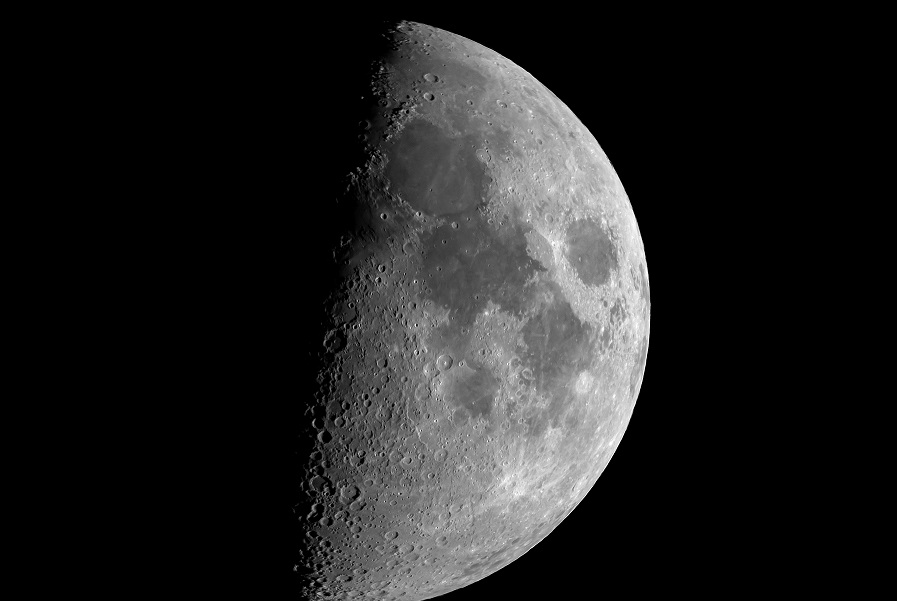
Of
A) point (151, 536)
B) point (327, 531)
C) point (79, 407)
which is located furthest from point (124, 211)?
point (327, 531)

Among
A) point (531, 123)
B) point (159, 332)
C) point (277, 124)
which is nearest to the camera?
point (159, 332)

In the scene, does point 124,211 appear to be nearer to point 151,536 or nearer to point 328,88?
point 328,88

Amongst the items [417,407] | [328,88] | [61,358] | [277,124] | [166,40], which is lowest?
[417,407]

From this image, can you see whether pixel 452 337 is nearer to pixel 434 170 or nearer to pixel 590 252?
pixel 434 170

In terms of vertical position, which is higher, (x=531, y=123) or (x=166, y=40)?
(x=166, y=40)

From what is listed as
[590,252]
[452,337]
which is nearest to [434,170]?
[452,337]

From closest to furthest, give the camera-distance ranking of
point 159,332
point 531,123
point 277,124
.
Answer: point 159,332
point 277,124
point 531,123

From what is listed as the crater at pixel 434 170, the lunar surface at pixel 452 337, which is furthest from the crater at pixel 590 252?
the crater at pixel 434 170

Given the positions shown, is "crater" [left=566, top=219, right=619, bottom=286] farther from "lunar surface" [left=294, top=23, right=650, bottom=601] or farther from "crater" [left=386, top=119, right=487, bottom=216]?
"crater" [left=386, top=119, right=487, bottom=216]
